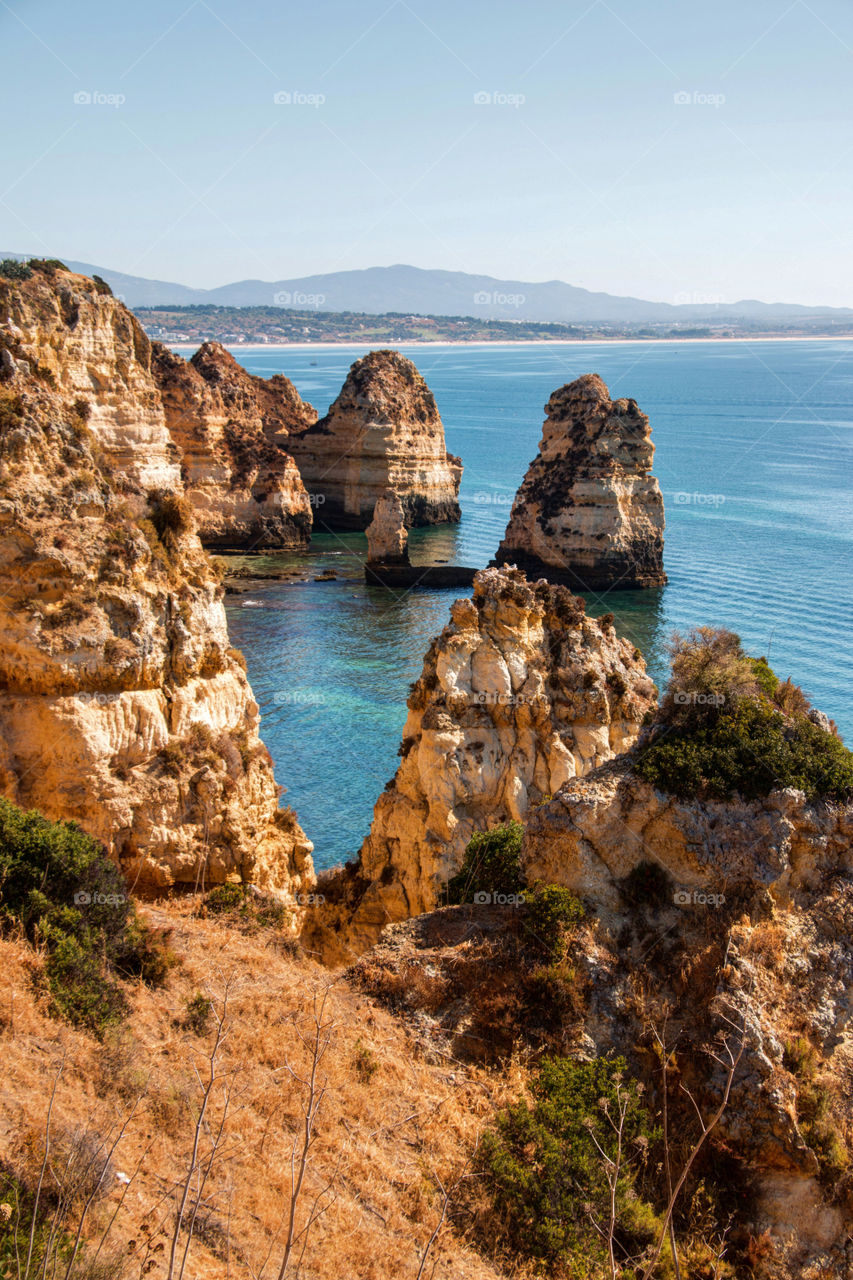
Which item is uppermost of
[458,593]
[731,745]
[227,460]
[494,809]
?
[227,460]

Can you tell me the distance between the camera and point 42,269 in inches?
1435

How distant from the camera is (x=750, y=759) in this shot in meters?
16.7

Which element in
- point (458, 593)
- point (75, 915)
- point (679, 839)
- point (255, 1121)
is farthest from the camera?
point (458, 593)

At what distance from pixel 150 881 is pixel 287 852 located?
13.7ft

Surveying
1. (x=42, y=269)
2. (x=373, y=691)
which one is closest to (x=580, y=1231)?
(x=42, y=269)

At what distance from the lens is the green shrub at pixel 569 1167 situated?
13031 mm

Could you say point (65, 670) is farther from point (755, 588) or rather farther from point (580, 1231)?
point (755, 588)
